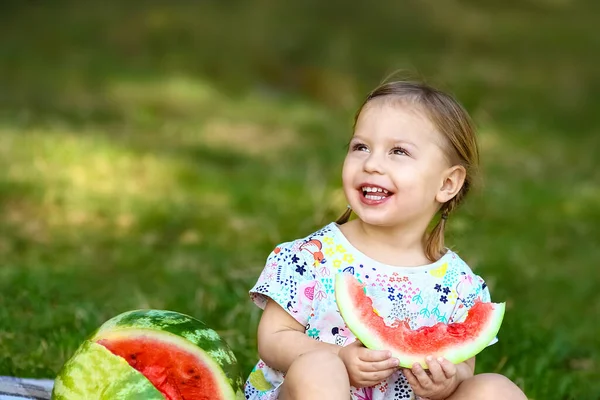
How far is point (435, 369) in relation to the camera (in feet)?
9.45

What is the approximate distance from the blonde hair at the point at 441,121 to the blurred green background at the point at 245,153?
1.14 ft

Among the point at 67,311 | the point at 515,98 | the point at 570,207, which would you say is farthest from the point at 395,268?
the point at 515,98

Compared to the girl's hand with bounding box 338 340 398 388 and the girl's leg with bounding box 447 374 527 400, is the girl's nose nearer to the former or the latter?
the girl's hand with bounding box 338 340 398 388

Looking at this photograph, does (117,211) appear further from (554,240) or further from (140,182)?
(554,240)

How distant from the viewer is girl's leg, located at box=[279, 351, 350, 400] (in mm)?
2801

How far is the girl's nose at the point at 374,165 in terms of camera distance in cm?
314

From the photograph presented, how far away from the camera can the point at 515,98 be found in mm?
11477

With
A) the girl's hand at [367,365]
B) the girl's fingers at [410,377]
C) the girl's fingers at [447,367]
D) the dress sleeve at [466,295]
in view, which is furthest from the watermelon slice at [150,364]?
the dress sleeve at [466,295]

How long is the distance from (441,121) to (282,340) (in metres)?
0.86

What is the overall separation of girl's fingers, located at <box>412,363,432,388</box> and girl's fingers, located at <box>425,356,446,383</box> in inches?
0.7

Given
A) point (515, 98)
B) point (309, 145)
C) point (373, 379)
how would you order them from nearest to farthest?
1. point (373, 379)
2. point (309, 145)
3. point (515, 98)

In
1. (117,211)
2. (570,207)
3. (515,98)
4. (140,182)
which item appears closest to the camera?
(117,211)

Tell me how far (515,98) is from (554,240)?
4.80 m

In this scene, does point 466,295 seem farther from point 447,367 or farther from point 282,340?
point 282,340
